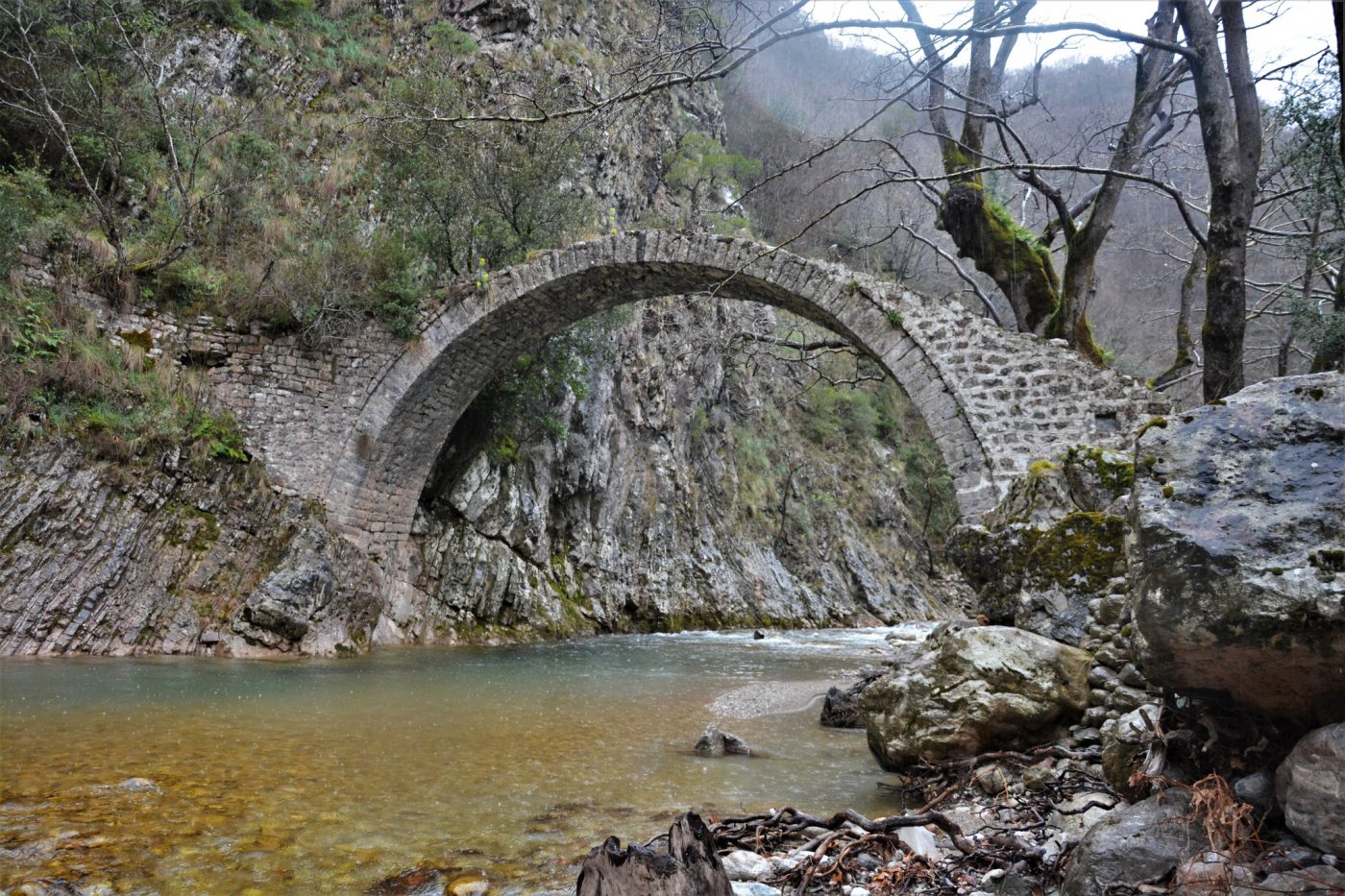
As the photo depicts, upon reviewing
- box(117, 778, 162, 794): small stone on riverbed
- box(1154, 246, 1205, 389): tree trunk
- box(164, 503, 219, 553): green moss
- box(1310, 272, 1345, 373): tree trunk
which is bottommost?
box(117, 778, 162, 794): small stone on riverbed

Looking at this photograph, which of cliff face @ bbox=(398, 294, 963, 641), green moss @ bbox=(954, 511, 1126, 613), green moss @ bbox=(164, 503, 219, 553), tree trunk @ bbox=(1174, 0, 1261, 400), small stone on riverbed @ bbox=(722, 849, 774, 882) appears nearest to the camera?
small stone on riverbed @ bbox=(722, 849, 774, 882)

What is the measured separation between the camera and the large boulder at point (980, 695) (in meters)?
3.24

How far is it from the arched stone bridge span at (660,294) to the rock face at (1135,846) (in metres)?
6.22

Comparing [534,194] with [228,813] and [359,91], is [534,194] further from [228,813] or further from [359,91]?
[228,813]

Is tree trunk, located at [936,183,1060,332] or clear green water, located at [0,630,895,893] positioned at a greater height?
tree trunk, located at [936,183,1060,332]

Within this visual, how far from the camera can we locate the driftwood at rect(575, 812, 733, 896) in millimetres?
1616

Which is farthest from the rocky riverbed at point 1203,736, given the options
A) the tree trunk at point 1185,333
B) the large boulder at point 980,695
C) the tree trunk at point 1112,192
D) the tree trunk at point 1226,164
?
the tree trunk at point 1185,333

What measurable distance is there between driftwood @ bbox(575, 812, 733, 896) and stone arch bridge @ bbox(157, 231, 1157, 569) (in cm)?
672

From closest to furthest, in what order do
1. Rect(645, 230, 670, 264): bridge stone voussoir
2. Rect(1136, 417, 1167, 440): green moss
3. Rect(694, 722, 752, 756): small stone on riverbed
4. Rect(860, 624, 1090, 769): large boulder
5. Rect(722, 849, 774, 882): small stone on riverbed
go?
Rect(1136, 417, 1167, 440): green moss → Rect(722, 849, 774, 882): small stone on riverbed → Rect(860, 624, 1090, 769): large boulder → Rect(694, 722, 752, 756): small stone on riverbed → Rect(645, 230, 670, 264): bridge stone voussoir

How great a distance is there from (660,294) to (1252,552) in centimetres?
961

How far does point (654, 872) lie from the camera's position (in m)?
1.62

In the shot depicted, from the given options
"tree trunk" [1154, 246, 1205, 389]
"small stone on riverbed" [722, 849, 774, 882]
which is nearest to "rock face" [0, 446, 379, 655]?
"small stone on riverbed" [722, 849, 774, 882]

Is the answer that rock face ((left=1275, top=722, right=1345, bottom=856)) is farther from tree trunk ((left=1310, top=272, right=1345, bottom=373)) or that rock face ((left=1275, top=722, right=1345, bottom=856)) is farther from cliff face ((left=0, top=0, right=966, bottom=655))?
tree trunk ((left=1310, top=272, right=1345, bottom=373))

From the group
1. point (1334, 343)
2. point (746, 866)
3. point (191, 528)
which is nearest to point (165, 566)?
point (191, 528)
